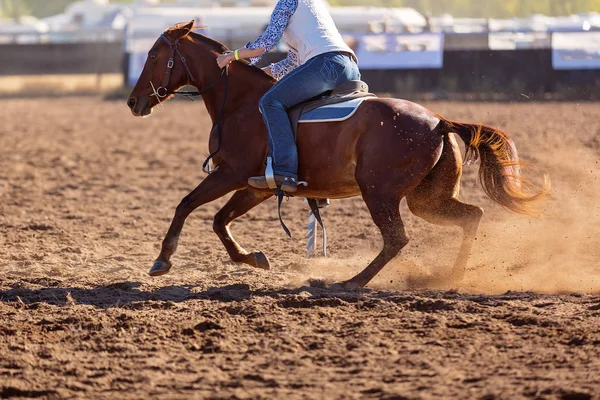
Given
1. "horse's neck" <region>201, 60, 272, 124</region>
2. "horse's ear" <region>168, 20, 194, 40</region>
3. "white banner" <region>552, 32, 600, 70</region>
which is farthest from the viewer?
"white banner" <region>552, 32, 600, 70</region>

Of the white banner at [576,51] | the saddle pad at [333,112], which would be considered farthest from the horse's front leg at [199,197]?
the white banner at [576,51]

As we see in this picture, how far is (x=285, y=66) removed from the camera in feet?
22.4

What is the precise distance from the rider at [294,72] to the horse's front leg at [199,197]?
0.17 meters

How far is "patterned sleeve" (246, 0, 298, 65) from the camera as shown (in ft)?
20.7

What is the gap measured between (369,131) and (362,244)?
1949 millimetres

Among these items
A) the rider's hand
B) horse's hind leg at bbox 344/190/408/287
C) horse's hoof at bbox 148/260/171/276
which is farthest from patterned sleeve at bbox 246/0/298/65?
horse's hoof at bbox 148/260/171/276

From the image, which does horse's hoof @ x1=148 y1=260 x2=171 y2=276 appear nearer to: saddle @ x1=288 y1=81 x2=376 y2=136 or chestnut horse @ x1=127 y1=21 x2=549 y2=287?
chestnut horse @ x1=127 y1=21 x2=549 y2=287

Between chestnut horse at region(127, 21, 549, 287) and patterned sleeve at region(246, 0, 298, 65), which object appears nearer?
chestnut horse at region(127, 21, 549, 287)

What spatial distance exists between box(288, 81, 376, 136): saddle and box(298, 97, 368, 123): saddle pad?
30mm

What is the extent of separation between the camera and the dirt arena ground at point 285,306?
Answer: 166 inches

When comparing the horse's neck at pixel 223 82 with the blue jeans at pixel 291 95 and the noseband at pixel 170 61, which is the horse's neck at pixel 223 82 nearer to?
the noseband at pixel 170 61

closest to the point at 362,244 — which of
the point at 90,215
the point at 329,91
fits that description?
the point at 329,91

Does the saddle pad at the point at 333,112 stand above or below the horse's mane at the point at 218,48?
below

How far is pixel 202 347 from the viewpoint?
4.78 meters
